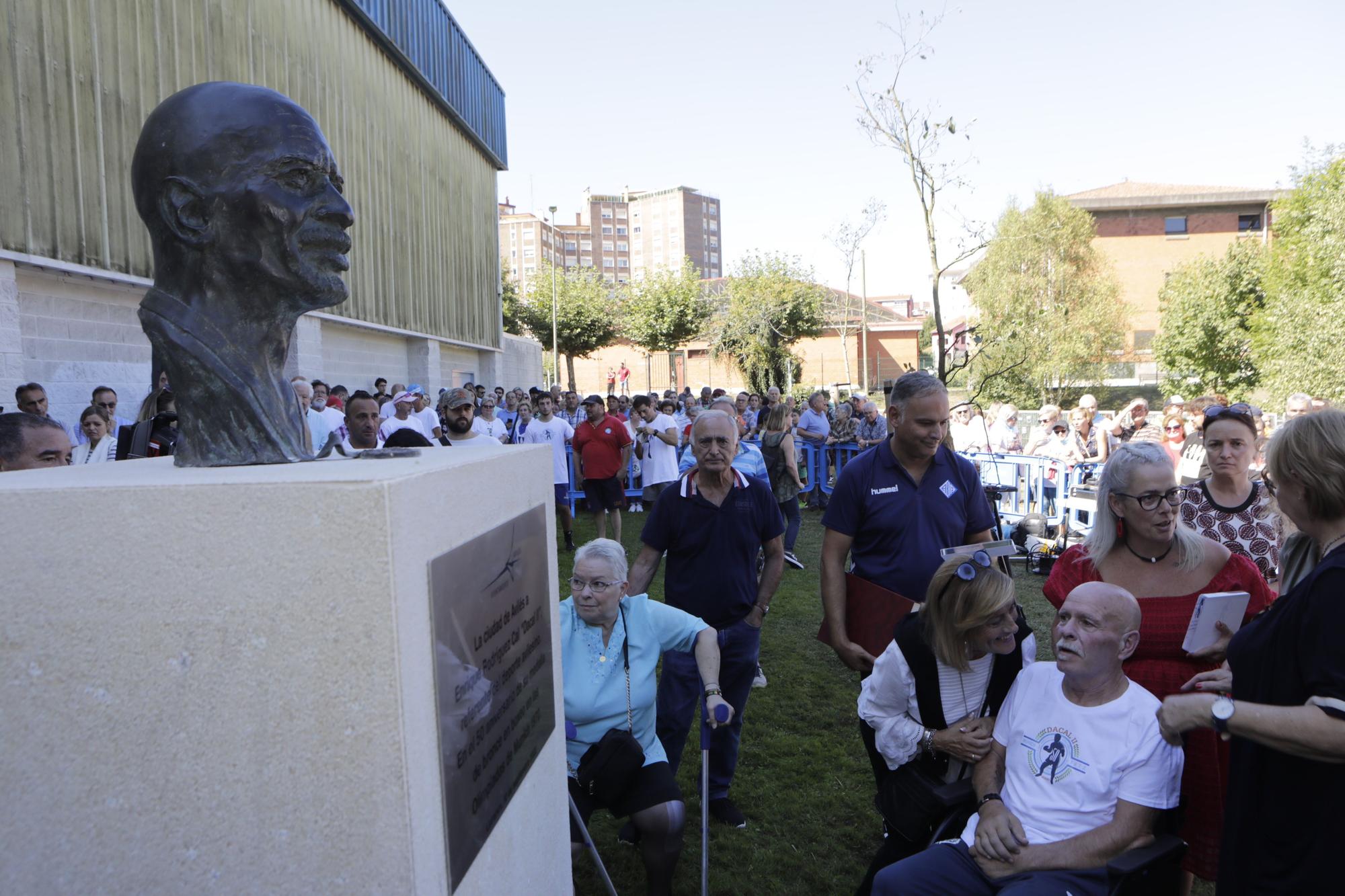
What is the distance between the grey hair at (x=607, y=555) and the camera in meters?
3.23

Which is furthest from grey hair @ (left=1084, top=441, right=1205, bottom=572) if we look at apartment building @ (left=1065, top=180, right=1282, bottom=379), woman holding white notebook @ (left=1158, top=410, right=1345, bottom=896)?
apartment building @ (left=1065, top=180, right=1282, bottom=379)

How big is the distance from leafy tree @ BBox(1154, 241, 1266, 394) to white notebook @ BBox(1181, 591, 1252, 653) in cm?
3054

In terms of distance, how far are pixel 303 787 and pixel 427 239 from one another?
807 inches

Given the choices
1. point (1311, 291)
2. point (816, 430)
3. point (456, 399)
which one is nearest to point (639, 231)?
point (1311, 291)

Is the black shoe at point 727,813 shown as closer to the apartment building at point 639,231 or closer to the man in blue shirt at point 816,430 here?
the man in blue shirt at point 816,430

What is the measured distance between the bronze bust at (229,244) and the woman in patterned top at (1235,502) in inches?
146

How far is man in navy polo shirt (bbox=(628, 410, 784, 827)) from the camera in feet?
13.3

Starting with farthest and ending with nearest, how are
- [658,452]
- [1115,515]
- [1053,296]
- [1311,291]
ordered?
[1053,296] → [1311,291] → [658,452] → [1115,515]

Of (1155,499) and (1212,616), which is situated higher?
(1155,499)

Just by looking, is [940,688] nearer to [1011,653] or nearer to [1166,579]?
[1011,653]

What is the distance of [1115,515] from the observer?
10.2 feet

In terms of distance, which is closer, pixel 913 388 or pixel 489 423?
pixel 913 388

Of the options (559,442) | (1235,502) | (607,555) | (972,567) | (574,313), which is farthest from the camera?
(574,313)

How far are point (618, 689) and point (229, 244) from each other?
6.65 feet
